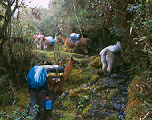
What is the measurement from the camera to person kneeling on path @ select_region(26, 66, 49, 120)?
434 cm

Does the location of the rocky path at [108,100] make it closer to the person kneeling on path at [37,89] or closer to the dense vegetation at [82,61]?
the dense vegetation at [82,61]

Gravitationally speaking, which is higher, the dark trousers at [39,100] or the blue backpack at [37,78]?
the blue backpack at [37,78]

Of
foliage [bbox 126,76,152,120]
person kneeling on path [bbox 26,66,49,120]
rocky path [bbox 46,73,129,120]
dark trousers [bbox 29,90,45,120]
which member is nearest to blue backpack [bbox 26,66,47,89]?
person kneeling on path [bbox 26,66,49,120]

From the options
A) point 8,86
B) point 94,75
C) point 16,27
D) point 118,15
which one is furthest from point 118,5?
point 8,86

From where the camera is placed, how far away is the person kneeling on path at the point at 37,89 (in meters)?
4.34

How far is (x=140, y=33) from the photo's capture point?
14.6 feet

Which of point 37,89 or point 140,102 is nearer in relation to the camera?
point 140,102

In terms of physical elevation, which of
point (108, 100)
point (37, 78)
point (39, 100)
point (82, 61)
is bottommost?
point (108, 100)

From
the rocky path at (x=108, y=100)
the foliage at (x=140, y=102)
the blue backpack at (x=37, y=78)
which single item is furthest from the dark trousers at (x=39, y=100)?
the foliage at (x=140, y=102)

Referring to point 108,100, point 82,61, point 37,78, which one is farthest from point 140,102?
point 82,61

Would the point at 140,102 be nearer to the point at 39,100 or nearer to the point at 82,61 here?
the point at 39,100

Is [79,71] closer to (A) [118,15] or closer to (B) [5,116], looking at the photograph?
(A) [118,15]

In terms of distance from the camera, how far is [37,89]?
454 cm

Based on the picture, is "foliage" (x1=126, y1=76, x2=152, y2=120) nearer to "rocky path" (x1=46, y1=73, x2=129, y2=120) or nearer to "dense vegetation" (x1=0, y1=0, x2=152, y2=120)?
"dense vegetation" (x1=0, y1=0, x2=152, y2=120)
